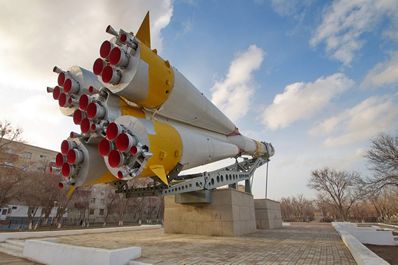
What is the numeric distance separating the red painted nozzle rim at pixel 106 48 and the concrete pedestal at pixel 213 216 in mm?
10120

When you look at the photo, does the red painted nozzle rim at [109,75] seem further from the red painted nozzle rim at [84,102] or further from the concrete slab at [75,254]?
the concrete slab at [75,254]

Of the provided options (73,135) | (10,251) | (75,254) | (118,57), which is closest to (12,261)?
(10,251)

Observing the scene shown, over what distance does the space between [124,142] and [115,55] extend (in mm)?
2904

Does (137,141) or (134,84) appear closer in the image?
(137,141)

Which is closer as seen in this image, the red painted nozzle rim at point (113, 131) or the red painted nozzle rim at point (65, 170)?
the red painted nozzle rim at point (113, 131)

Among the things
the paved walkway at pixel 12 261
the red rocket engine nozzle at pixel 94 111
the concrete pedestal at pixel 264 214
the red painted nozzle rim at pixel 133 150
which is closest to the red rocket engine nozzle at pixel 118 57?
the red rocket engine nozzle at pixel 94 111

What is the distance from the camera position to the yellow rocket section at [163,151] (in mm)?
8070

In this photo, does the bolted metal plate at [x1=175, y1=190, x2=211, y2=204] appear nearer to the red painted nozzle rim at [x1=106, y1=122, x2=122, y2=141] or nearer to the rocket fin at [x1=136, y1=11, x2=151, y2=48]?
the red painted nozzle rim at [x1=106, y1=122, x2=122, y2=141]

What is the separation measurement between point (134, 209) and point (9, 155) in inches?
1144

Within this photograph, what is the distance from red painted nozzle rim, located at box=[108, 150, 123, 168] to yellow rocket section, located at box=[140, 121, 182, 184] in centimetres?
102

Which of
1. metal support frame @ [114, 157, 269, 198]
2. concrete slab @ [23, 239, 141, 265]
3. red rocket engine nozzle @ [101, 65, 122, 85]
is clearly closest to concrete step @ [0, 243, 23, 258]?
concrete slab @ [23, 239, 141, 265]

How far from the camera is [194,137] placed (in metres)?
10.4

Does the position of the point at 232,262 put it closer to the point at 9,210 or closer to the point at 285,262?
the point at 285,262

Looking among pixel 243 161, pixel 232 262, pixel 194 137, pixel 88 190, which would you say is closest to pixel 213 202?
pixel 243 161
